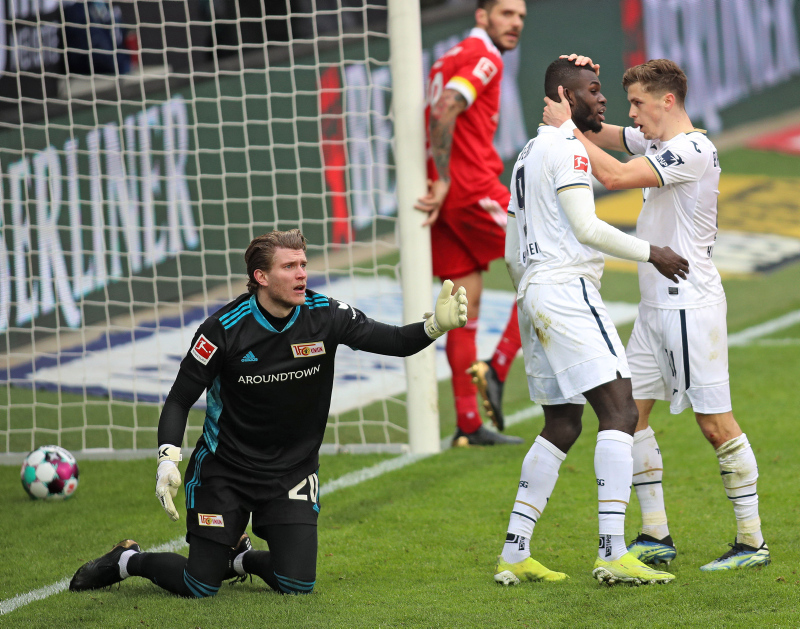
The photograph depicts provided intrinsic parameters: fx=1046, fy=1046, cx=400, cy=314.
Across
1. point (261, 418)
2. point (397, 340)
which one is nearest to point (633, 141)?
point (397, 340)

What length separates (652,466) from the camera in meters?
4.02

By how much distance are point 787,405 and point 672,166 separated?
3200mm

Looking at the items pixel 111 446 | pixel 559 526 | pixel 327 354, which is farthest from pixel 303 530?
pixel 111 446

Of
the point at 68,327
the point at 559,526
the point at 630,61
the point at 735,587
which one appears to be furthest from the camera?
the point at 630,61

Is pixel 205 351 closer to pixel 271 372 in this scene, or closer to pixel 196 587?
pixel 271 372

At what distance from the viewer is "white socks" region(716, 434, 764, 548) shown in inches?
153

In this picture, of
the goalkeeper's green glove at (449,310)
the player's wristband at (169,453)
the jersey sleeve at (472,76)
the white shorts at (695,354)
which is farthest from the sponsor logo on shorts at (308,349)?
the jersey sleeve at (472,76)

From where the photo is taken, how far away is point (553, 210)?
3717 mm

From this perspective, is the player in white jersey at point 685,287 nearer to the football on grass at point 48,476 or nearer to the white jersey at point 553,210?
the white jersey at point 553,210

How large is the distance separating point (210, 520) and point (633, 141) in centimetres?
223

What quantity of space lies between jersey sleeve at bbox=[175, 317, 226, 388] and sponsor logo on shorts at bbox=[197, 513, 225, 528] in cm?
49

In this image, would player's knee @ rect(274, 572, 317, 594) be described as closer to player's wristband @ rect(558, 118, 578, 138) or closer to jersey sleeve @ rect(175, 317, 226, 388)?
jersey sleeve @ rect(175, 317, 226, 388)

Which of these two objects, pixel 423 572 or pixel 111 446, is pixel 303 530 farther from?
pixel 111 446

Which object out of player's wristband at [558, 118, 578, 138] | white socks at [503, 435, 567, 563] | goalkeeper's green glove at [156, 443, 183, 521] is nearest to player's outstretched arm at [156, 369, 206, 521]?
goalkeeper's green glove at [156, 443, 183, 521]
